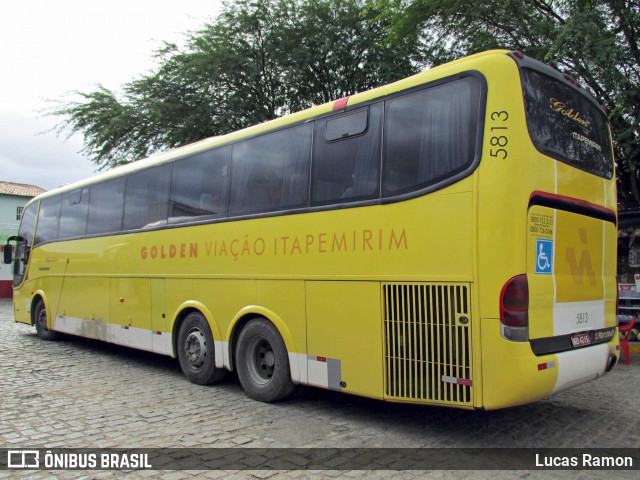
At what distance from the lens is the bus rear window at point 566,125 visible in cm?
475

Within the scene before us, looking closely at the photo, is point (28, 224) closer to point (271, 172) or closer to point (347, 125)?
point (271, 172)

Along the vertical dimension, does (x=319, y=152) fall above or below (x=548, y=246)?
above

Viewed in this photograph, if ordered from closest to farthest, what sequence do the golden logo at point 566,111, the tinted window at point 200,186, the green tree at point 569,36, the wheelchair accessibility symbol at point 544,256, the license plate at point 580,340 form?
1. the wheelchair accessibility symbol at point 544,256
2. the license plate at point 580,340
3. the golden logo at point 566,111
4. the tinted window at point 200,186
5. the green tree at point 569,36

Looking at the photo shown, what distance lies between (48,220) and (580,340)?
1123cm

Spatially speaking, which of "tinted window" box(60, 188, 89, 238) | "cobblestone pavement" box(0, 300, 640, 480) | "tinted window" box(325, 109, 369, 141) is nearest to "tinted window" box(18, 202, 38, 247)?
"tinted window" box(60, 188, 89, 238)

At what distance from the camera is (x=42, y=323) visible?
1230 cm

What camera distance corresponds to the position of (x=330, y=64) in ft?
54.6

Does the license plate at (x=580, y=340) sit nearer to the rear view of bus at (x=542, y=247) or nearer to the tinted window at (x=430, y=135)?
the rear view of bus at (x=542, y=247)

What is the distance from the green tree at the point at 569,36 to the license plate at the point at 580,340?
671 centimetres

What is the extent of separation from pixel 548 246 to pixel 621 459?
6.25 feet

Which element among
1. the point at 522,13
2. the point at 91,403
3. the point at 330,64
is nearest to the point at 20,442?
the point at 91,403

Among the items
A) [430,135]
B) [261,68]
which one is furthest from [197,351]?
[261,68]

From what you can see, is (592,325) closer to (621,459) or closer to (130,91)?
(621,459)

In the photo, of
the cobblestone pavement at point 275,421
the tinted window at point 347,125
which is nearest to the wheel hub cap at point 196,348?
the cobblestone pavement at point 275,421
